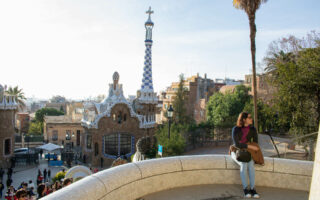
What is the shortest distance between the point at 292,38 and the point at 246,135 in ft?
63.8

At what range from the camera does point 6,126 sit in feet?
72.5

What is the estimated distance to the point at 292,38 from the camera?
21031mm

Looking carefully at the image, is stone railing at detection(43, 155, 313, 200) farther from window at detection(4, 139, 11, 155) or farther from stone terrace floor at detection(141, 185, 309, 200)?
window at detection(4, 139, 11, 155)

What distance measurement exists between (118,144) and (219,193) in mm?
19025

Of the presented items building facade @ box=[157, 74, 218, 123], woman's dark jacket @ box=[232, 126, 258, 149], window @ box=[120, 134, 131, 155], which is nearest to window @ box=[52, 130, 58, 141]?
window @ box=[120, 134, 131, 155]

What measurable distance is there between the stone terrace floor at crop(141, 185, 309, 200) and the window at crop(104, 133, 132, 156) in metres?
18.5

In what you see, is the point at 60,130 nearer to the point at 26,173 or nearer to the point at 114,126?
the point at 26,173

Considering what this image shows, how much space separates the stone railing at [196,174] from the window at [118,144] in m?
18.3

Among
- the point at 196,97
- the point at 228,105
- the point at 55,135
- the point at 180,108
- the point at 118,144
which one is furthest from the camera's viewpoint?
the point at 196,97

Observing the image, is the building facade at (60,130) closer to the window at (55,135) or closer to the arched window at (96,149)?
the window at (55,135)

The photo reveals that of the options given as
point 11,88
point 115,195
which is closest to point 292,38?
point 115,195

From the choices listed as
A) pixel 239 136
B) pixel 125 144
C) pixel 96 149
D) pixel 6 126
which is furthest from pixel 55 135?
pixel 239 136

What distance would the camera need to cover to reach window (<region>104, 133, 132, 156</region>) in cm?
2241

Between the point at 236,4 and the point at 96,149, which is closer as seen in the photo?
the point at 236,4
